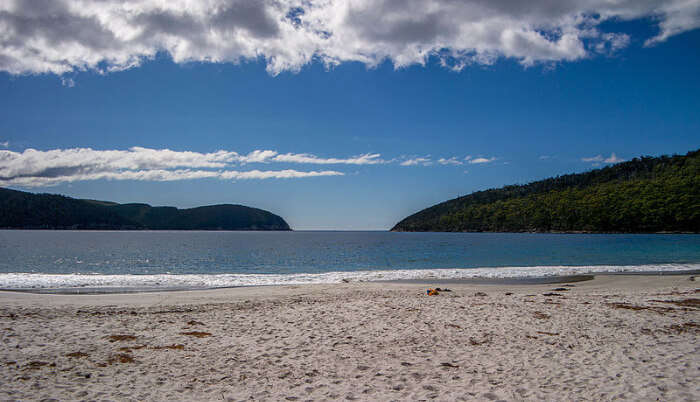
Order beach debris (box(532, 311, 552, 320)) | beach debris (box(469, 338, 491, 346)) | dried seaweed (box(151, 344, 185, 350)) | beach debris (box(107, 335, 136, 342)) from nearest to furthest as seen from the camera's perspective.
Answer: dried seaweed (box(151, 344, 185, 350)), beach debris (box(469, 338, 491, 346)), beach debris (box(107, 335, 136, 342)), beach debris (box(532, 311, 552, 320))

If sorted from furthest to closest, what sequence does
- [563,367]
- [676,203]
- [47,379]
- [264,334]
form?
[676,203], [264,334], [563,367], [47,379]

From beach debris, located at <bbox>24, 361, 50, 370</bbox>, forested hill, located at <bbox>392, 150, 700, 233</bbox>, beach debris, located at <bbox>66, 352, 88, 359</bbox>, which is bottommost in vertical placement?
beach debris, located at <bbox>66, 352, 88, 359</bbox>

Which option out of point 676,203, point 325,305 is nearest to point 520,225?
point 676,203

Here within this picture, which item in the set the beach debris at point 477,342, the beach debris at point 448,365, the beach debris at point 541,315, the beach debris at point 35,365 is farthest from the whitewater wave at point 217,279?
the beach debris at point 448,365

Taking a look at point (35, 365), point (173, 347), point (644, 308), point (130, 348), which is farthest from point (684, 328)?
point (35, 365)

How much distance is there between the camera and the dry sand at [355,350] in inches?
267

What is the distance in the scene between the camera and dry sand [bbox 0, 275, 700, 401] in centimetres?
679

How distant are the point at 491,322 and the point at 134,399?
376 inches

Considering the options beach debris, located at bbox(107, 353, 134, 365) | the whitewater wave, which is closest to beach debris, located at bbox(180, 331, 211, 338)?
beach debris, located at bbox(107, 353, 134, 365)

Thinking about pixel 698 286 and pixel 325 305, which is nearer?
pixel 325 305

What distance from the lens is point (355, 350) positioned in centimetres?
917

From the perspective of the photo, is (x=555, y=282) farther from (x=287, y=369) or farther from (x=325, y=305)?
(x=287, y=369)

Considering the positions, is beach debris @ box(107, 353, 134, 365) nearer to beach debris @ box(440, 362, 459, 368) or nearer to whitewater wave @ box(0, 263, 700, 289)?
beach debris @ box(440, 362, 459, 368)

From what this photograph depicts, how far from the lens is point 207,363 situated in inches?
325
